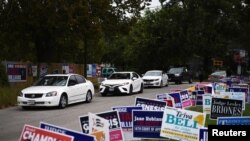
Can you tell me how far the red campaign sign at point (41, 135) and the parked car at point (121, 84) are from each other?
20579 millimetres

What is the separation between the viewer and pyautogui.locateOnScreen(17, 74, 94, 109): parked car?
18875mm

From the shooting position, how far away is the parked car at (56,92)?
18875 millimetres

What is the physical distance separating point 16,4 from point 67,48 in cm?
1650

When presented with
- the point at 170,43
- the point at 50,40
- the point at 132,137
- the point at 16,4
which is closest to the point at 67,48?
the point at 50,40

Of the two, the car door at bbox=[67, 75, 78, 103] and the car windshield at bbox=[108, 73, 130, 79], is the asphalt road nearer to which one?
the car door at bbox=[67, 75, 78, 103]

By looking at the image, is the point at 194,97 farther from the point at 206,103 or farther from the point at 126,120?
the point at 126,120

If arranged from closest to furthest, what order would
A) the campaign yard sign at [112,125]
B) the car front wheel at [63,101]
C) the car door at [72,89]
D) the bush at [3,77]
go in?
the campaign yard sign at [112,125] → the car front wheel at [63,101] → the car door at [72,89] → the bush at [3,77]

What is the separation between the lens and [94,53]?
6612cm

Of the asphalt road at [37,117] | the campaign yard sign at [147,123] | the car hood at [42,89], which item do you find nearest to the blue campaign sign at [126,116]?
the campaign yard sign at [147,123]

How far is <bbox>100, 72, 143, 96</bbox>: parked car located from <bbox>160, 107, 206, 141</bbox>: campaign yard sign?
1800 cm

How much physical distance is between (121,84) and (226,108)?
14.7 meters

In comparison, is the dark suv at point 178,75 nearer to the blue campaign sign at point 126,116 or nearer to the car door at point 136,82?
the car door at point 136,82

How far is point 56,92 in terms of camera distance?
19203mm

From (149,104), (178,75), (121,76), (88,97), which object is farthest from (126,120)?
(178,75)
